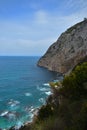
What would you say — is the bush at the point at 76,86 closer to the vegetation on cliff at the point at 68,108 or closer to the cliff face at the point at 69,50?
the vegetation on cliff at the point at 68,108

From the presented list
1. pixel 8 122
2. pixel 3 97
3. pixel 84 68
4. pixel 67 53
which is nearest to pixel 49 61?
pixel 67 53

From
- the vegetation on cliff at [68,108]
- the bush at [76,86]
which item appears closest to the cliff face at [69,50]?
the bush at [76,86]

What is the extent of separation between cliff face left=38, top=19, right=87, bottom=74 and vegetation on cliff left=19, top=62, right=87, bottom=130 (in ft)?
166

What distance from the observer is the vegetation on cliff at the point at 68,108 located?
14721 millimetres

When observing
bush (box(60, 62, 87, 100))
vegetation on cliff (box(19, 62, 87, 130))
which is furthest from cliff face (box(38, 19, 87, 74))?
vegetation on cliff (box(19, 62, 87, 130))

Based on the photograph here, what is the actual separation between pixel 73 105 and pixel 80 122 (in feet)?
14.9

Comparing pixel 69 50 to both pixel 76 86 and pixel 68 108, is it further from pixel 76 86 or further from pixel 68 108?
pixel 68 108

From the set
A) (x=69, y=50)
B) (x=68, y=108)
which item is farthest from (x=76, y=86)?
(x=69, y=50)

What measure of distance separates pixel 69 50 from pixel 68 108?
236 feet

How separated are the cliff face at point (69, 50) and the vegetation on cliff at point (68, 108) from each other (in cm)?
5048

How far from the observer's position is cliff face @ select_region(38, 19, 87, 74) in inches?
3151

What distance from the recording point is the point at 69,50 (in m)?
89.8

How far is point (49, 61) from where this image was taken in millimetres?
109500

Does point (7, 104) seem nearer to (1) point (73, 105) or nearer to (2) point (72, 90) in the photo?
(2) point (72, 90)
